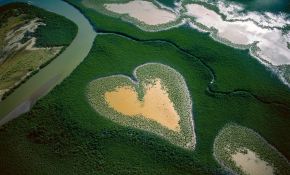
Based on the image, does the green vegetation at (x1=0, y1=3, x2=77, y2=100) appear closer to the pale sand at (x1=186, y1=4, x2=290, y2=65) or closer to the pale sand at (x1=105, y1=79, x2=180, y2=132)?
the pale sand at (x1=105, y1=79, x2=180, y2=132)

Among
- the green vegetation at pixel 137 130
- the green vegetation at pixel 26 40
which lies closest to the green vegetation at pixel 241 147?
the green vegetation at pixel 137 130

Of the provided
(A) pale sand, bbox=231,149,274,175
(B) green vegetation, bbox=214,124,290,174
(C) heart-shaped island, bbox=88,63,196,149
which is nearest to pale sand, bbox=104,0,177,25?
(C) heart-shaped island, bbox=88,63,196,149

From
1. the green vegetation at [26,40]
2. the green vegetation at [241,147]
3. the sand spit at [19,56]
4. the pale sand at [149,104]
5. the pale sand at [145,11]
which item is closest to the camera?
the green vegetation at [241,147]

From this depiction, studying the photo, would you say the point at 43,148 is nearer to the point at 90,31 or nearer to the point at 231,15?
the point at 90,31

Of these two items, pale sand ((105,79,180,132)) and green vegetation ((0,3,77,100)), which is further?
green vegetation ((0,3,77,100))

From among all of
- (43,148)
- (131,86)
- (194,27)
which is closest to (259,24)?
(194,27)

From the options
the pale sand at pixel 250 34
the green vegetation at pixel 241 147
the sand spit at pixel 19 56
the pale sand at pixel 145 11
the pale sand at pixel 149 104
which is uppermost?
the pale sand at pixel 250 34

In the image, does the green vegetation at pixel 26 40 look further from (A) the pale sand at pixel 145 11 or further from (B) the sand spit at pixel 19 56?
(A) the pale sand at pixel 145 11

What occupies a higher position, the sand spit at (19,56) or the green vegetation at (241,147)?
the green vegetation at (241,147)
